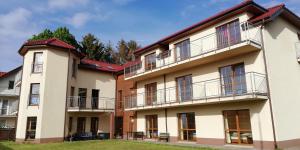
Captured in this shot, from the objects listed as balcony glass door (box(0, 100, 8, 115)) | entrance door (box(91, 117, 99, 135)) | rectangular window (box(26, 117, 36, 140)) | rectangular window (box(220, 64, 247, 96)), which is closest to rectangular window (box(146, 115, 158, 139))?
entrance door (box(91, 117, 99, 135))

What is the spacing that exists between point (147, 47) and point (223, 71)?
26.3 ft

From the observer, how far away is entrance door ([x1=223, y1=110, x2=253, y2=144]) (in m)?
13.4

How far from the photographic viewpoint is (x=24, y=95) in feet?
63.5

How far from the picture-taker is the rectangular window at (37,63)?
65.5ft

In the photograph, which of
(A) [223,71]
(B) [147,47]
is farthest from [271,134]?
(B) [147,47]

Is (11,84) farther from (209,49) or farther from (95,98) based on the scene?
(209,49)

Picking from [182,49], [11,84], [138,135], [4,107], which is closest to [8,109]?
[4,107]

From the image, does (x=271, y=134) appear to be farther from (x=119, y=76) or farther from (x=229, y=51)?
(x=119, y=76)

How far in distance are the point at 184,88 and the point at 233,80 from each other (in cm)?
423

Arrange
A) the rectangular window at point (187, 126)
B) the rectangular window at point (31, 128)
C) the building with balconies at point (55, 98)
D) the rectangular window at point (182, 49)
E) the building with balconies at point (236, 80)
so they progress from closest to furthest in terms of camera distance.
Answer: the building with balconies at point (236, 80) → the rectangular window at point (187, 126) → the rectangular window at point (182, 49) → the rectangular window at point (31, 128) → the building with balconies at point (55, 98)

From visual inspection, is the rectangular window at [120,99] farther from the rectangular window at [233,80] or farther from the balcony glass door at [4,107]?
the balcony glass door at [4,107]

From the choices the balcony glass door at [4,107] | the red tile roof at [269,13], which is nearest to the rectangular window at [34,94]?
the balcony glass door at [4,107]

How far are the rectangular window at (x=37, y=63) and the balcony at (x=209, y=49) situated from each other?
8072mm

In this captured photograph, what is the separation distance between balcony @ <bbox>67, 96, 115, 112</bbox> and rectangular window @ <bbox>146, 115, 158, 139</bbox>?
159 inches
